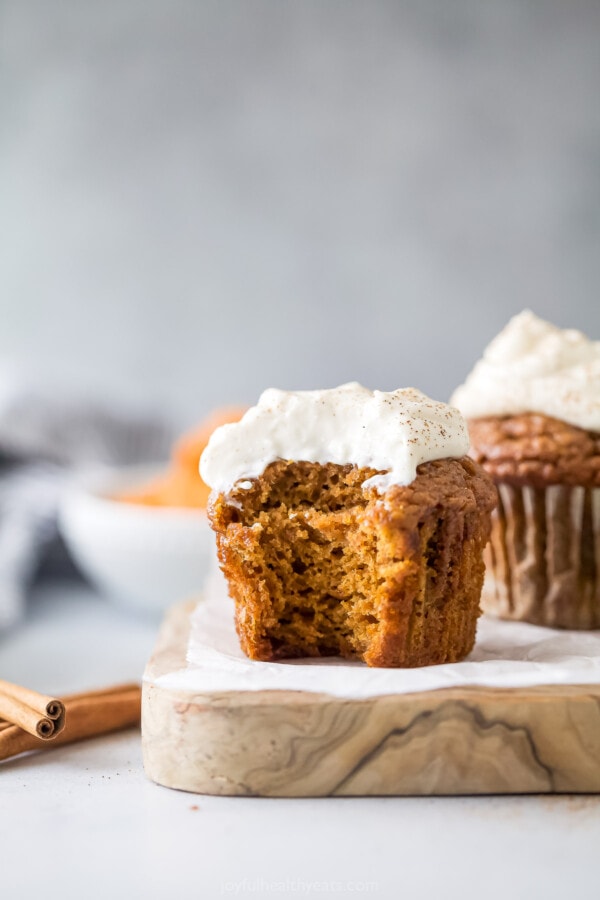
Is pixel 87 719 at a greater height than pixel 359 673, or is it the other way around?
pixel 359 673

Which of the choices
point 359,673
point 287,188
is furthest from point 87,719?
point 287,188

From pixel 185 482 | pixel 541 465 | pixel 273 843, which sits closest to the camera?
pixel 273 843

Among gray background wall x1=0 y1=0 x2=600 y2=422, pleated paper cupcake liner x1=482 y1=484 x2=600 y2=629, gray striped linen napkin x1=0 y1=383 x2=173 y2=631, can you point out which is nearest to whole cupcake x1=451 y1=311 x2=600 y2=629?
pleated paper cupcake liner x1=482 y1=484 x2=600 y2=629

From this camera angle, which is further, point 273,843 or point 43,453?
point 43,453

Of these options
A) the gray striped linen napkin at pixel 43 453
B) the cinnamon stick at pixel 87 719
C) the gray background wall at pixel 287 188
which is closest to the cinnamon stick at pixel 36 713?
the cinnamon stick at pixel 87 719

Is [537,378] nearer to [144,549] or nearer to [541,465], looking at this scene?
[541,465]

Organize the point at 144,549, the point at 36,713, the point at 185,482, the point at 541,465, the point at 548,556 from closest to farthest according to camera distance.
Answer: the point at 36,713, the point at 541,465, the point at 548,556, the point at 144,549, the point at 185,482

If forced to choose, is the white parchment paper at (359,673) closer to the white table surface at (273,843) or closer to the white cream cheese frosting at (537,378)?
the white table surface at (273,843)

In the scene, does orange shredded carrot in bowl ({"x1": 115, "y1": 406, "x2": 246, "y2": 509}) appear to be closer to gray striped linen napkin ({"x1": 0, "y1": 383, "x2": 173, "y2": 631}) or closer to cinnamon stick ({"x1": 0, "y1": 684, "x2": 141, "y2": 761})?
gray striped linen napkin ({"x1": 0, "y1": 383, "x2": 173, "y2": 631})
